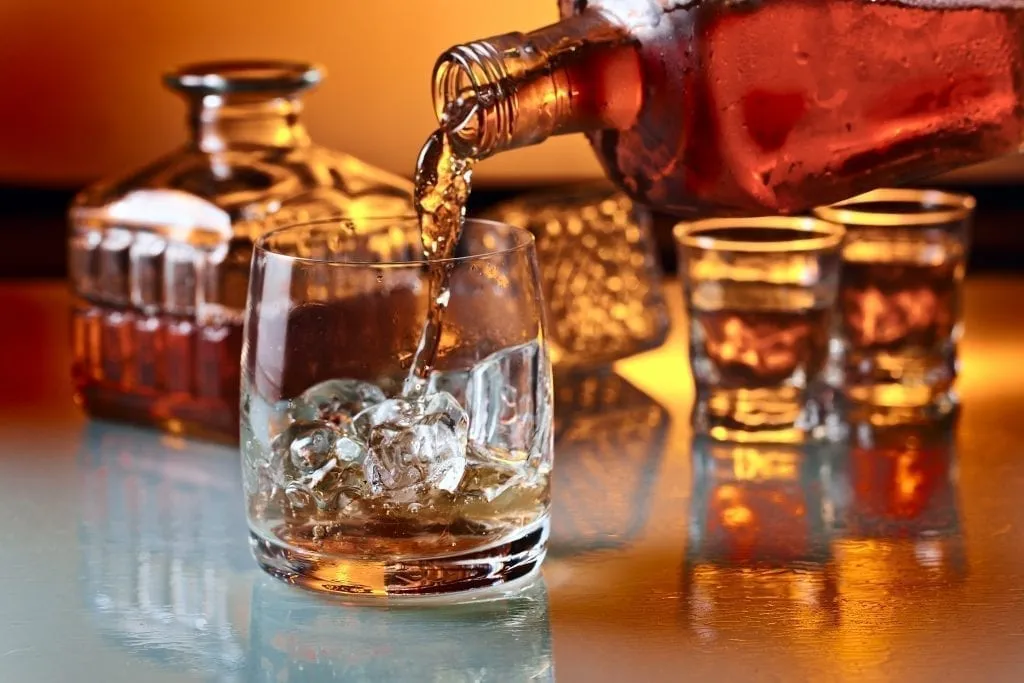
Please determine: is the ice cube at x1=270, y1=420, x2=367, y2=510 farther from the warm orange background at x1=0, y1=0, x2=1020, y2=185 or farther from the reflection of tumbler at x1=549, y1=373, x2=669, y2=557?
the warm orange background at x1=0, y1=0, x2=1020, y2=185

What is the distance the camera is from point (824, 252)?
3.48 ft

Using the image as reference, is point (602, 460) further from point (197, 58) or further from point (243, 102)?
point (197, 58)

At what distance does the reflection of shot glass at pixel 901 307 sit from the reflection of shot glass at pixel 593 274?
145mm

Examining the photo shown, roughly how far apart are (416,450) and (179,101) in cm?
116

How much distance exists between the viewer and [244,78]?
1.11 meters

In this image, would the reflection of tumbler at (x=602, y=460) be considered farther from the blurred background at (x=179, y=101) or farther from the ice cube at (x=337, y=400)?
the blurred background at (x=179, y=101)

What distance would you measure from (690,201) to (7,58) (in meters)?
1.12

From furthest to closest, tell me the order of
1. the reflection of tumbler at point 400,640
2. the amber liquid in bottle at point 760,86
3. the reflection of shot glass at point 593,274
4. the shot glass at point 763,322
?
the reflection of shot glass at point 593,274, the shot glass at point 763,322, the amber liquid in bottle at point 760,86, the reflection of tumbler at point 400,640

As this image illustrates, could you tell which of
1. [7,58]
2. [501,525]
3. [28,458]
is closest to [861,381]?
[501,525]

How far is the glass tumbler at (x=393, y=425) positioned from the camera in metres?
0.80

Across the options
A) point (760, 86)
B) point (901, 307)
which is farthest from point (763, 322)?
point (760, 86)

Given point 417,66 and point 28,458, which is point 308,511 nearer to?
point 28,458

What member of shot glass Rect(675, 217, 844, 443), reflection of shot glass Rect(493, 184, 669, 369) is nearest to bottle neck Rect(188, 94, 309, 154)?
reflection of shot glass Rect(493, 184, 669, 369)

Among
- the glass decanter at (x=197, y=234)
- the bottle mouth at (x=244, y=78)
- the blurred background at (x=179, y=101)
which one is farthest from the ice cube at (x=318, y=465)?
the blurred background at (x=179, y=101)
